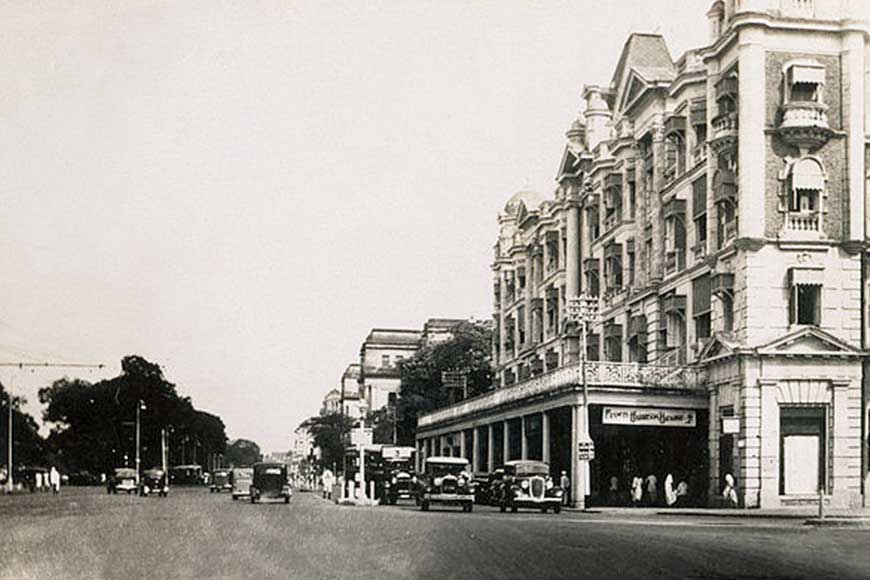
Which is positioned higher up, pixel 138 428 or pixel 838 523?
pixel 138 428

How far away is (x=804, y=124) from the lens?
3978cm

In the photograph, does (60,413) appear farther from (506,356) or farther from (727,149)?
(506,356)

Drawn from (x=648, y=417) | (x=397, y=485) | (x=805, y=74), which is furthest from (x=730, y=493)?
(x=397, y=485)

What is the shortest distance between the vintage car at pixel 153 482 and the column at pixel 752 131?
3353 centimetres

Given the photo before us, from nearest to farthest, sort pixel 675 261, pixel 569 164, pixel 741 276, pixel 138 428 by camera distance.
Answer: pixel 741 276 → pixel 675 261 → pixel 138 428 → pixel 569 164

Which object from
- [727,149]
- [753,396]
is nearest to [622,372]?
[753,396]

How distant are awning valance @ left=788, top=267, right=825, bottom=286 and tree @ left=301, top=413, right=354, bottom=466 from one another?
2513 inches

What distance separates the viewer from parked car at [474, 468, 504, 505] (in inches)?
1698

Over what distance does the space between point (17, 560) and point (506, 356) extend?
197 ft

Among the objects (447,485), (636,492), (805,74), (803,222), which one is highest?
(805,74)

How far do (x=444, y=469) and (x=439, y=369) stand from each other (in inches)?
1858

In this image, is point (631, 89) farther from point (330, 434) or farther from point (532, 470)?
point (330, 434)

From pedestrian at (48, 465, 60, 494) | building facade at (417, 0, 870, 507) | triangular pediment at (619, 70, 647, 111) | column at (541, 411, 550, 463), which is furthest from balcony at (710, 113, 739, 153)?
pedestrian at (48, 465, 60, 494)

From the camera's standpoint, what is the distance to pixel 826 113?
40406 millimetres
